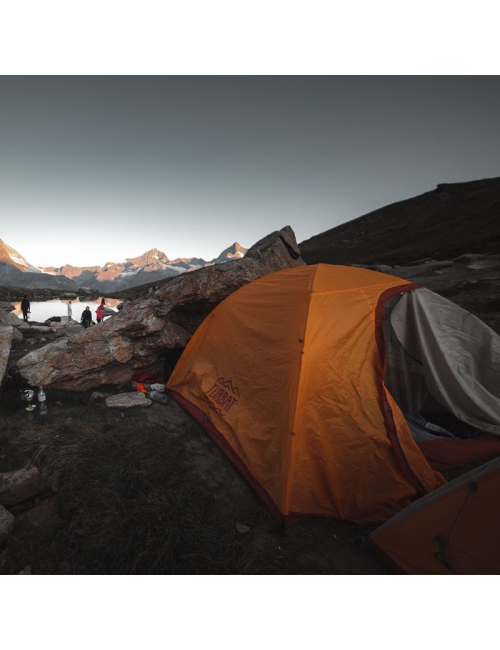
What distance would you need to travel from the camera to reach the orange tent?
91.8 inches

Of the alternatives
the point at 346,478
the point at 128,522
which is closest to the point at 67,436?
the point at 128,522

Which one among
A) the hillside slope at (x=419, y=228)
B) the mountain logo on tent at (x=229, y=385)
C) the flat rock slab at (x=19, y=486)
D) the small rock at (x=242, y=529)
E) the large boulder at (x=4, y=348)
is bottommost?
the small rock at (x=242, y=529)

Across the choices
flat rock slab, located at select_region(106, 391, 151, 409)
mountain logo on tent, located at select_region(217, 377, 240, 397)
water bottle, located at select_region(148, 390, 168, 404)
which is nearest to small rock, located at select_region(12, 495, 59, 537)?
flat rock slab, located at select_region(106, 391, 151, 409)

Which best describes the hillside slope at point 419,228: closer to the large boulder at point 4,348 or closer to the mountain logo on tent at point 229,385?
the mountain logo on tent at point 229,385

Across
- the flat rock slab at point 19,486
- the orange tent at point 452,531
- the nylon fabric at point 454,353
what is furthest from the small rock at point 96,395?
the nylon fabric at point 454,353

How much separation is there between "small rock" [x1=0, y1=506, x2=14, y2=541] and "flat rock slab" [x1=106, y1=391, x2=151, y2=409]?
260 centimetres

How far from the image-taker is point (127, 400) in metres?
5.84

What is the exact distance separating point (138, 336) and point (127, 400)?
177 cm

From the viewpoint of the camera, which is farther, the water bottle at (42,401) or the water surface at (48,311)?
the water surface at (48,311)

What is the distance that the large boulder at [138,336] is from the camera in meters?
6.08

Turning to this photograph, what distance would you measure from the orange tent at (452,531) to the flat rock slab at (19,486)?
4.64m

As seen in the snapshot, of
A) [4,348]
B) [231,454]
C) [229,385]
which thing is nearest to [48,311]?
[4,348]

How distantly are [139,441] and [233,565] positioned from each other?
257cm

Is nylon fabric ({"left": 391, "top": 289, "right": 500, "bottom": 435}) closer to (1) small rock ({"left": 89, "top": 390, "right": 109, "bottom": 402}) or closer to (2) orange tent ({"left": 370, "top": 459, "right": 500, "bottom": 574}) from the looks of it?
(2) orange tent ({"left": 370, "top": 459, "right": 500, "bottom": 574})
